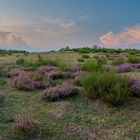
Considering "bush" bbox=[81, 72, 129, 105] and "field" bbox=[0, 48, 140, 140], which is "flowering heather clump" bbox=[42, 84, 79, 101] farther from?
"bush" bbox=[81, 72, 129, 105]

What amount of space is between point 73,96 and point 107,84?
1245mm

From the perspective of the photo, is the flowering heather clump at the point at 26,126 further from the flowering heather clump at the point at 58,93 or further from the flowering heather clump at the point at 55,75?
the flowering heather clump at the point at 55,75

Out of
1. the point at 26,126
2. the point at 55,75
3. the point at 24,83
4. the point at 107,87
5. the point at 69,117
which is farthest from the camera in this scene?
the point at 55,75

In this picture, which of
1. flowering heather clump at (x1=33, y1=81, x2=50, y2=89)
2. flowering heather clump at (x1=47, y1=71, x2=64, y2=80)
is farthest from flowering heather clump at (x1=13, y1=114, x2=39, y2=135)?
flowering heather clump at (x1=47, y1=71, x2=64, y2=80)

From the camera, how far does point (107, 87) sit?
11.1m

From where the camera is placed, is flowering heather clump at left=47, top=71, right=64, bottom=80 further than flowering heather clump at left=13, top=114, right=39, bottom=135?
Yes

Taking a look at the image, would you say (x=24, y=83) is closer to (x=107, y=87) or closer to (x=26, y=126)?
(x=107, y=87)

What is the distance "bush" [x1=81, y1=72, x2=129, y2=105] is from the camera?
1058cm

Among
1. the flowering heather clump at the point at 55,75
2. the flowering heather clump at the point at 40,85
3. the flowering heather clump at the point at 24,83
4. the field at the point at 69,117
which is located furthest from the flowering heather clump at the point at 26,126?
the flowering heather clump at the point at 55,75

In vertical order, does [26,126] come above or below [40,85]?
below

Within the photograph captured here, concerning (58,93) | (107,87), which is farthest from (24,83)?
(107,87)

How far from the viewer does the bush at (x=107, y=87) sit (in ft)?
34.7

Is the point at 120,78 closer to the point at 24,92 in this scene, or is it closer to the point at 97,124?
the point at 97,124

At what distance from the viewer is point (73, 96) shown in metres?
11.7
